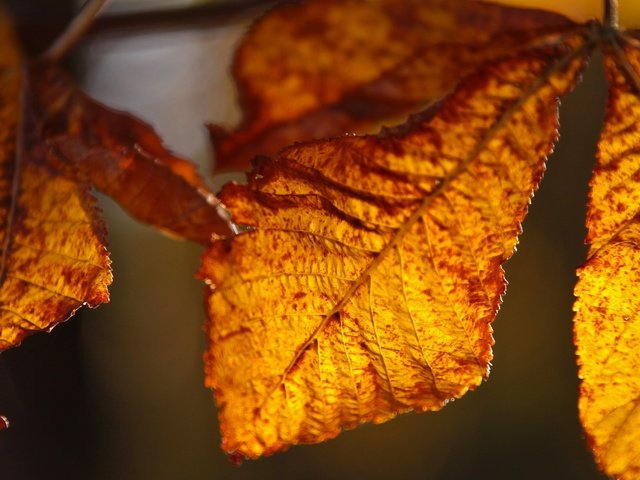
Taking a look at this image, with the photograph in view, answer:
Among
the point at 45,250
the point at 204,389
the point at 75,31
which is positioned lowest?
the point at 45,250

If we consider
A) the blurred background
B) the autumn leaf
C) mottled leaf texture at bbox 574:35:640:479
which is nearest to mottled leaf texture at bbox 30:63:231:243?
the autumn leaf

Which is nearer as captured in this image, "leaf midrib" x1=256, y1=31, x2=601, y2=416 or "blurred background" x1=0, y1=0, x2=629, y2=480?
"leaf midrib" x1=256, y1=31, x2=601, y2=416

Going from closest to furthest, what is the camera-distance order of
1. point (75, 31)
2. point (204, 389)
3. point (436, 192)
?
point (436, 192) < point (75, 31) < point (204, 389)

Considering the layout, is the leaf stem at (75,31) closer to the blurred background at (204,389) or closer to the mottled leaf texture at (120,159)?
the mottled leaf texture at (120,159)

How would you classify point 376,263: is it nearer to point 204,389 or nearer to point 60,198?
point 60,198

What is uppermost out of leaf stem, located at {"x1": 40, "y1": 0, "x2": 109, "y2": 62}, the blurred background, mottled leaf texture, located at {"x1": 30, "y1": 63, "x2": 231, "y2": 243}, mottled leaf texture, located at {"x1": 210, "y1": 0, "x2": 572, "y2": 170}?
the blurred background

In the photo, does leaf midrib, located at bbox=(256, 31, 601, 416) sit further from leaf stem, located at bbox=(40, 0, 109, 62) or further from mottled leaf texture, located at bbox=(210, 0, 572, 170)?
leaf stem, located at bbox=(40, 0, 109, 62)

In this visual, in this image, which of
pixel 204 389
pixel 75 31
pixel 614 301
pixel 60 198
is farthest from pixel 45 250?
pixel 204 389
